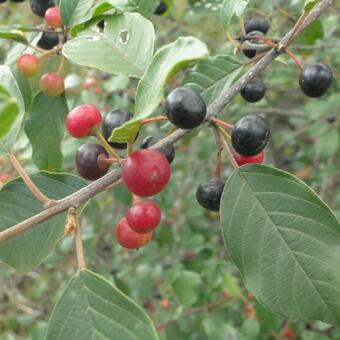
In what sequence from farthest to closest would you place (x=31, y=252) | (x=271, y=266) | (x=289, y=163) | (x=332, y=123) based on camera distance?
(x=289, y=163) < (x=332, y=123) < (x=31, y=252) < (x=271, y=266)

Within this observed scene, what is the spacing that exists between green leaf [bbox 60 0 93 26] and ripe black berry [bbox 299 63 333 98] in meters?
0.65

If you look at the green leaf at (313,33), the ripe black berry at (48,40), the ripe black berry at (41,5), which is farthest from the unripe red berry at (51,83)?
the green leaf at (313,33)

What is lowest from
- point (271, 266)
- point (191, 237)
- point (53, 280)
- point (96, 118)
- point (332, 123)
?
point (53, 280)

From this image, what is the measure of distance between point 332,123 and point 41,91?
2.35 meters

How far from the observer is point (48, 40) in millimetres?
1801

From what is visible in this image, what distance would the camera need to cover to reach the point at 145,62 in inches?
51.2

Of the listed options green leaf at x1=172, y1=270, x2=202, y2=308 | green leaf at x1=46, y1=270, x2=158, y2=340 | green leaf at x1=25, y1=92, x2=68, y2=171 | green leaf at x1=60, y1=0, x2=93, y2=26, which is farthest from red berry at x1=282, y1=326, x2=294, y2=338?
green leaf at x1=60, y1=0, x2=93, y2=26

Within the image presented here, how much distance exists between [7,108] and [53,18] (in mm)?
932

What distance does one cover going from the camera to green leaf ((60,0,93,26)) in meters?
1.59

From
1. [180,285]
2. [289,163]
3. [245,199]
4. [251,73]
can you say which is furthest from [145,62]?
[289,163]

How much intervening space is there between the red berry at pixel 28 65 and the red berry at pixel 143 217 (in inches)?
27.1

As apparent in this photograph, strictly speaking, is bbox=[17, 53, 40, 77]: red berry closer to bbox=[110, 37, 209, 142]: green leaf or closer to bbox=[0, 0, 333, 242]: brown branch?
bbox=[0, 0, 333, 242]: brown branch

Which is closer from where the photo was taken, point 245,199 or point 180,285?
point 245,199

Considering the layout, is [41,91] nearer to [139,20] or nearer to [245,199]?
[139,20]
